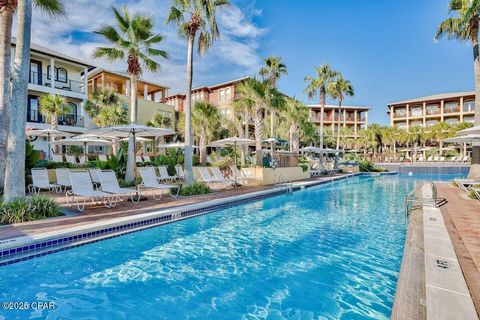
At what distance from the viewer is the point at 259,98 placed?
59.3ft

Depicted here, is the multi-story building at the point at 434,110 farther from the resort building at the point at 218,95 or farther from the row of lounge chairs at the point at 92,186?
the row of lounge chairs at the point at 92,186

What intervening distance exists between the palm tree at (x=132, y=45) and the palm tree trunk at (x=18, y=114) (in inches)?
194

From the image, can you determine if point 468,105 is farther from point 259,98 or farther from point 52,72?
point 52,72

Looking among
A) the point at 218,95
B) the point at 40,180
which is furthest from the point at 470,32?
the point at 218,95

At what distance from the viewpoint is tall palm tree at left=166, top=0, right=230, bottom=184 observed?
39.4 feet

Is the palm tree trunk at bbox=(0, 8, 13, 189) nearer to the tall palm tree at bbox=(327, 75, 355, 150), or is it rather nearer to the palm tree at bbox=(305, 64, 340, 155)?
the palm tree at bbox=(305, 64, 340, 155)

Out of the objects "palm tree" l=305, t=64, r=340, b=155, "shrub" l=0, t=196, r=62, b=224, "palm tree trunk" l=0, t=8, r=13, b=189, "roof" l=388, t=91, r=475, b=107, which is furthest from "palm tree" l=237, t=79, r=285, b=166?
"roof" l=388, t=91, r=475, b=107

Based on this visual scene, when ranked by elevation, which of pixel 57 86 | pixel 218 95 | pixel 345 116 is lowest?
pixel 57 86

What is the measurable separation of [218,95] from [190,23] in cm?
2667

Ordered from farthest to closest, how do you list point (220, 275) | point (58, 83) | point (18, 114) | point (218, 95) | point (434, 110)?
point (434, 110) → point (218, 95) → point (58, 83) → point (18, 114) → point (220, 275)

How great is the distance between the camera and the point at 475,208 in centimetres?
834

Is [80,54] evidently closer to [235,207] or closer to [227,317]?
[235,207]

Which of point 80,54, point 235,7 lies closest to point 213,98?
point 80,54

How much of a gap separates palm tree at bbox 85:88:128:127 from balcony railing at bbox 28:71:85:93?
3212 mm
